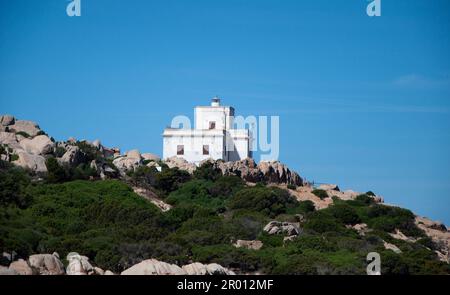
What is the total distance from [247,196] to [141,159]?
27.5ft

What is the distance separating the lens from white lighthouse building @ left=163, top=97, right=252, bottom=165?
5181cm

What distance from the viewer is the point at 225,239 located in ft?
126

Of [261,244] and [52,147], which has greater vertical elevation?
[52,147]

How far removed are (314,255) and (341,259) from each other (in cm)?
91

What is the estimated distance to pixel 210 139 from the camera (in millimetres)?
51781

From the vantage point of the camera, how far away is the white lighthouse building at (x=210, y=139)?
5181 cm

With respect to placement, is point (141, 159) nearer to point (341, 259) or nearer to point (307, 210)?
point (307, 210)

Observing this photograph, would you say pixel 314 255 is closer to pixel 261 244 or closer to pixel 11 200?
pixel 261 244

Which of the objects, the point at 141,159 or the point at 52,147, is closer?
the point at 52,147
